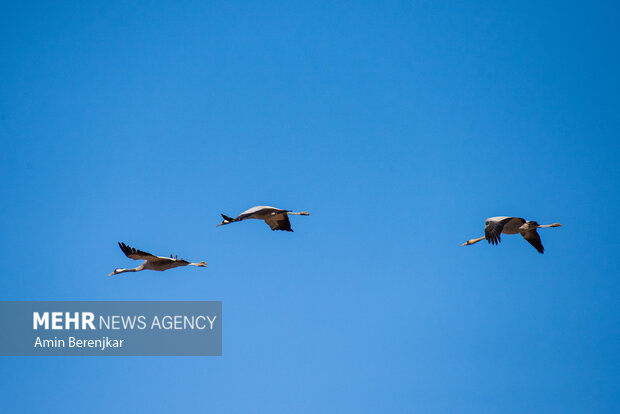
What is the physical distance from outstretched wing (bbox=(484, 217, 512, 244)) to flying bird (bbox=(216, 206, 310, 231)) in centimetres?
770

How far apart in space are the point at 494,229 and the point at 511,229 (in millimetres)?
2587

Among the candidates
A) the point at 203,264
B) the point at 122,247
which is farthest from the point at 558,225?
the point at 122,247

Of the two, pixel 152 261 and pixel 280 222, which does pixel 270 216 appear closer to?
pixel 280 222

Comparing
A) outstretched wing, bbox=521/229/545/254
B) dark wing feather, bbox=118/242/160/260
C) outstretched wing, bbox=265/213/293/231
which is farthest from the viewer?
outstretched wing, bbox=265/213/293/231

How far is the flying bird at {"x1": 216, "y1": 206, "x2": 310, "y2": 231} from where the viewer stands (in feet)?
101

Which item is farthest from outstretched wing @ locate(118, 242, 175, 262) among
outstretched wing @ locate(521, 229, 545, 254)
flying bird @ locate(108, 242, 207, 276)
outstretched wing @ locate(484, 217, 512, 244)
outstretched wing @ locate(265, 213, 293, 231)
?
outstretched wing @ locate(521, 229, 545, 254)

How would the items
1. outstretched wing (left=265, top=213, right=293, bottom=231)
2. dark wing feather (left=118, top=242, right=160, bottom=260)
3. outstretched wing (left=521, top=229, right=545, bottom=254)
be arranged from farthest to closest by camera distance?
outstretched wing (left=265, top=213, right=293, bottom=231)
outstretched wing (left=521, top=229, right=545, bottom=254)
dark wing feather (left=118, top=242, right=160, bottom=260)

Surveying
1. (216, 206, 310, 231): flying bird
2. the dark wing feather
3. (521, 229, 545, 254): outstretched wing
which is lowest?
the dark wing feather

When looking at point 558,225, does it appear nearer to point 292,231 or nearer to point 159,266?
point 292,231

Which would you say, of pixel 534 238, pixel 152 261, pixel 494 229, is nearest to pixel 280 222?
pixel 152 261

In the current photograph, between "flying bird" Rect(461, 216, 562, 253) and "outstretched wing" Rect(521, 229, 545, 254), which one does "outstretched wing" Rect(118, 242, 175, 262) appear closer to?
"flying bird" Rect(461, 216, 562, 253)

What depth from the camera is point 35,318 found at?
140 ft

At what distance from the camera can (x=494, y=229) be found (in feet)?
96.4

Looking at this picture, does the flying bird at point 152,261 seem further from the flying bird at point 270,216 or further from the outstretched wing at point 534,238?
the outstretched wing at point 534,238
